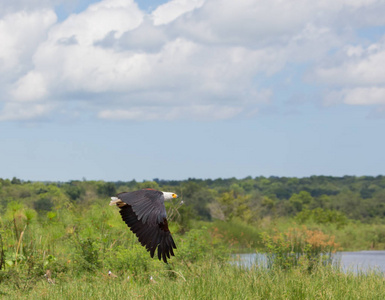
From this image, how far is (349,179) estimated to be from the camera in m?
102

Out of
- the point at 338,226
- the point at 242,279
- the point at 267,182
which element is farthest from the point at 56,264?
the point at 267,182

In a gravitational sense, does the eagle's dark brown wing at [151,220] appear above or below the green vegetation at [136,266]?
above

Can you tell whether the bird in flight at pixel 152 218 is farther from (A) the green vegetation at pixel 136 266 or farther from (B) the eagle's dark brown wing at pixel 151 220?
(A) the green vegetation at pixel 136 266

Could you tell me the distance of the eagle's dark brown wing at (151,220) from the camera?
737 centimetres

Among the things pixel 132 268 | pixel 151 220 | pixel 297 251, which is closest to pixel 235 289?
pixel 151 220

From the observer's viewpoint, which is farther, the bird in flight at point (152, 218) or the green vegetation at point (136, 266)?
the green vegetation at point (136, 266)

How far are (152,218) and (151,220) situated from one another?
39 mm

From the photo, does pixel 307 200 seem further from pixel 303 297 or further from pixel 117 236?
pixel 303 297

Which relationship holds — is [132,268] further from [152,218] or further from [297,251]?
[152,218]

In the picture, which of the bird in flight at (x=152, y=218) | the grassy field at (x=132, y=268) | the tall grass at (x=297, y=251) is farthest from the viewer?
the tall grass at (x=297, y=251)

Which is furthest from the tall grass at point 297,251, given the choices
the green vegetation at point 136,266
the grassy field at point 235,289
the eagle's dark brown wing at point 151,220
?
the eagle's dark brown wing at point 151,220

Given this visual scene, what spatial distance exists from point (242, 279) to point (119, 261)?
335cm

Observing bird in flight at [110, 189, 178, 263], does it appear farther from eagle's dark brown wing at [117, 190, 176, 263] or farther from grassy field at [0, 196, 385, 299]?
grassy field at [0, 196, 385, 299]

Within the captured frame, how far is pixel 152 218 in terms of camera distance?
738 centimetres
